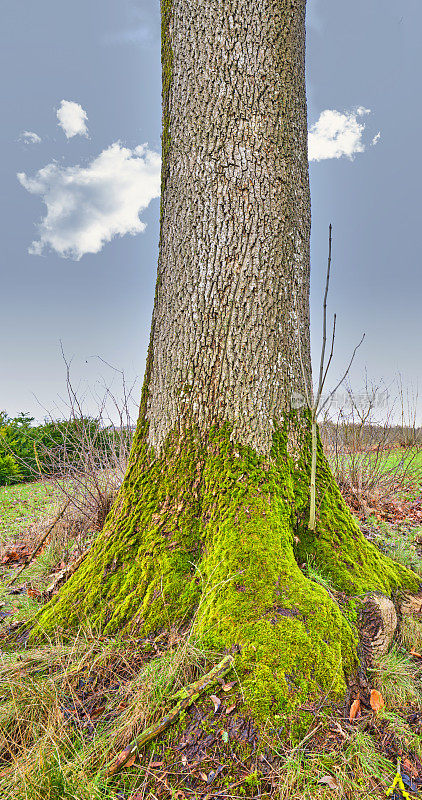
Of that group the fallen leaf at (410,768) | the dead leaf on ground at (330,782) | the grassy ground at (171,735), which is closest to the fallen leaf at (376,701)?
the grassy ground at (171,735)

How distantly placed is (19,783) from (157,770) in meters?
0.52

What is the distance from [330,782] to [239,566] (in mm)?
893

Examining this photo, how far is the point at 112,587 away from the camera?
2.59 m

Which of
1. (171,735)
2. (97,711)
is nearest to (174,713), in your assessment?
(171,735)

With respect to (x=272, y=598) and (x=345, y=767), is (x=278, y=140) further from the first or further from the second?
(x=345, y=767)

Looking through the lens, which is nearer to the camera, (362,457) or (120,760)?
(120,760)

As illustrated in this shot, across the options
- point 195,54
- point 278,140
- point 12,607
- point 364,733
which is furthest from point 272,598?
point 195,54

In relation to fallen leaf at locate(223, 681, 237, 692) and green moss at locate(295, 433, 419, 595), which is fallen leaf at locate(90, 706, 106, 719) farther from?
green moss at locate(295, 433, 419, 595)

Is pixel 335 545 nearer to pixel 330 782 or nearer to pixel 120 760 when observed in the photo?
pixel 330 782

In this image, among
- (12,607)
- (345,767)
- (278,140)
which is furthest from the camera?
(12,607)

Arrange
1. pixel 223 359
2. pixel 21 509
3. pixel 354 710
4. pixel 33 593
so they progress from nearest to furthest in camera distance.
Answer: pixel 354 710 < pixel 223 359 < pixel 33 593 < pixel 21 509

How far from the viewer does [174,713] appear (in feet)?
5.91

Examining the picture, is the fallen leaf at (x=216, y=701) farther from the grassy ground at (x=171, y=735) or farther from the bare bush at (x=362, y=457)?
the bare bush at (x=362, y=457)

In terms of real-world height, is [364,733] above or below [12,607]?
above
